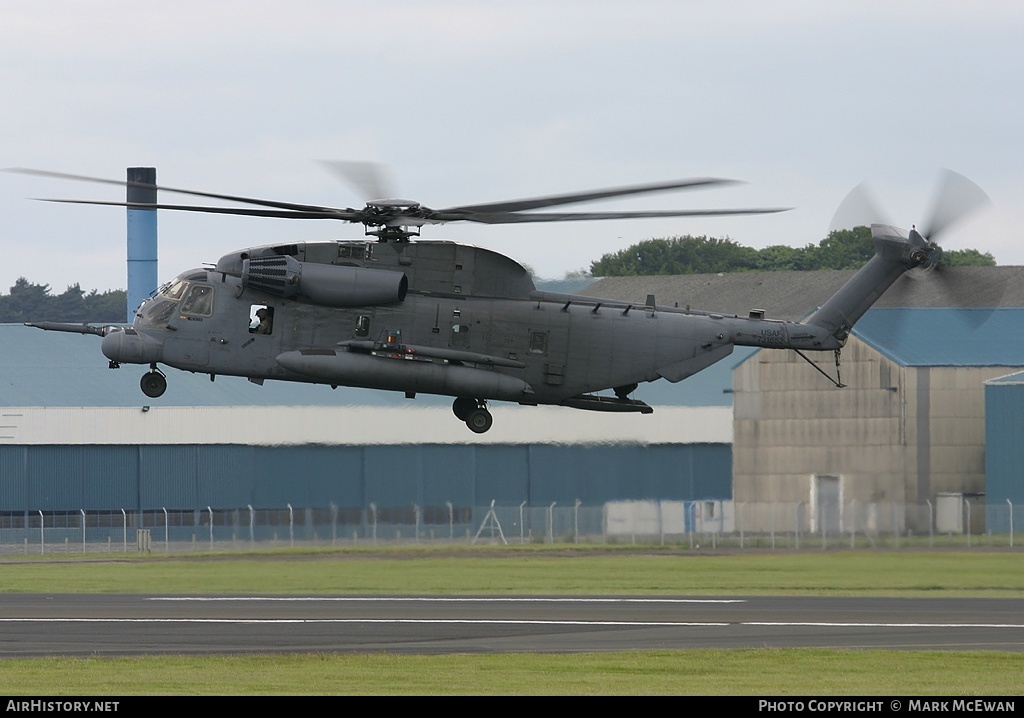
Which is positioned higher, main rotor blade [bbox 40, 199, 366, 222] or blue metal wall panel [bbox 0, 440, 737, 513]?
main rotor blade [bbox 40, 199, 366, 222]

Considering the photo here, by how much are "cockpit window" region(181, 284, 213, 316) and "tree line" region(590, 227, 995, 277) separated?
89.8 metres

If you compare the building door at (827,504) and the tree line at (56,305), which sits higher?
the tree line at (56,305)

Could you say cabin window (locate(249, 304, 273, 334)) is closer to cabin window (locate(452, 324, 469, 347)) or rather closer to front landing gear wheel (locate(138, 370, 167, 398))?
front landing gear wheel (locate(138, 370, 167, 398))

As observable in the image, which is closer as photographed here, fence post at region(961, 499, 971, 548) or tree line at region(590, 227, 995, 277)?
fence post at region(961, 499, 971, 548)

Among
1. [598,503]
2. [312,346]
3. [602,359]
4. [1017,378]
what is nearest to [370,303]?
[312,346]

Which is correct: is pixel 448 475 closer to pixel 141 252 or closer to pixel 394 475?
pixel 394 475

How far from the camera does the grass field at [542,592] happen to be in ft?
110

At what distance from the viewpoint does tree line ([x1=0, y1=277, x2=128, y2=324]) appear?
6171 inches

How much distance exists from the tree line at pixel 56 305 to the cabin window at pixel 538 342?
122751mm

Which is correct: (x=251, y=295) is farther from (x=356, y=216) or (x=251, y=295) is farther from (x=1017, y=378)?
(x=1017, y=378)

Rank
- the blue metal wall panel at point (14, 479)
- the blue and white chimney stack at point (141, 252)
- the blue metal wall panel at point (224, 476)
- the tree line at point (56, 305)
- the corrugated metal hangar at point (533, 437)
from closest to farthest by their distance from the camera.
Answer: the corrugated metal hangar at point (533, 437), the blue metal wall panel at point (224, 476), the blue metal wall panel at point (14, 479), the blue and white chimney stack at point (141, 252), the tree line at point (56, 305)

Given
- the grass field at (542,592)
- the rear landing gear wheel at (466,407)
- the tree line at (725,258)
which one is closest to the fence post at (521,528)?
the grass field at (542,592)

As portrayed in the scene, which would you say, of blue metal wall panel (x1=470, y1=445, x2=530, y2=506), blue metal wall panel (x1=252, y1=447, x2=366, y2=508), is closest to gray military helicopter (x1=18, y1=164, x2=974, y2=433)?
blue metal wall panel (x1=252, y1=447, x2=366, y2=508)

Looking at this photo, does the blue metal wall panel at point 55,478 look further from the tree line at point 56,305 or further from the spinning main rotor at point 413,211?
the tree line at point 56,305
